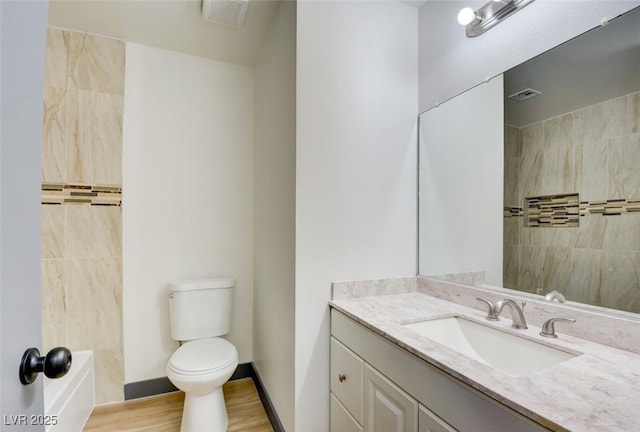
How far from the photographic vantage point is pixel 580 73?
112cm

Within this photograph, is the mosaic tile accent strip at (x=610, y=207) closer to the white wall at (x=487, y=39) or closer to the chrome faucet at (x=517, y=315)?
the chrome faucet at (x=517, y=315)

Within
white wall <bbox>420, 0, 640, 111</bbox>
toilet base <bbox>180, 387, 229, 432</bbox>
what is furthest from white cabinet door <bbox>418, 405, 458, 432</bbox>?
white wall <bbox>420, 0, 640, 111</bbox>

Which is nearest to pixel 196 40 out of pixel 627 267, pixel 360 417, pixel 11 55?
pixel 11 55

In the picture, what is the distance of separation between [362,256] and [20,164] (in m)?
1.35

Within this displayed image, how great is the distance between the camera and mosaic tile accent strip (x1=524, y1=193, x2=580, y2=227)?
3.71ft

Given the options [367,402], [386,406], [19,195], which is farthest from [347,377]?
[19,195]

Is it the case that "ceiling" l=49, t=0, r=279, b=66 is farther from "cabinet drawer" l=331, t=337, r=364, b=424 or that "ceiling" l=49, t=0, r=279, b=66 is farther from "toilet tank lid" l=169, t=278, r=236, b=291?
"cabinet drawer" l=331, t=337, r=364, b=424

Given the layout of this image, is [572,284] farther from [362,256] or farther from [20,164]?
[20,164]

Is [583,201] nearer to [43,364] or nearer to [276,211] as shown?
[276,211]

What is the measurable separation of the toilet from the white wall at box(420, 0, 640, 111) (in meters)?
1.85

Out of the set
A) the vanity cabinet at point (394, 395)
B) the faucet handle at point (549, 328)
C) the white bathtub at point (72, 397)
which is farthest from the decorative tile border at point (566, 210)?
the white bathtub at point (72, 397)

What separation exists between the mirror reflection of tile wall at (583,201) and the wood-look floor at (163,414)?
66.4 inches

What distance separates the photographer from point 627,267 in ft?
3.23

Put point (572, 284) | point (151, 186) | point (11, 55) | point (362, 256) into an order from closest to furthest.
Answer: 1. point (11, 55)
2. point (572, 284)
3. point (362, 256)
4. point (151, 186)
